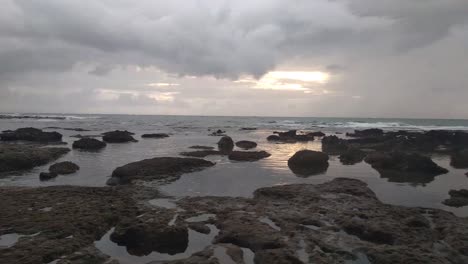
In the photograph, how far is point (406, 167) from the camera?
24.8 meters

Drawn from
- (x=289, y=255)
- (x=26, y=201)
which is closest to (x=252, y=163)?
(x=26, y=201)

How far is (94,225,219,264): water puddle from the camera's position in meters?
9.78

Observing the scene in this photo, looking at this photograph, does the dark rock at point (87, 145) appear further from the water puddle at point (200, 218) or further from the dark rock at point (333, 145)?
the water puddle at point (200, 218)

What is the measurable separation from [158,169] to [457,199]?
627 inches

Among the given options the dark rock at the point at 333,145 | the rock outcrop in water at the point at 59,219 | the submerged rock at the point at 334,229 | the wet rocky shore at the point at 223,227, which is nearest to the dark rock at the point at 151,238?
the wet rocky shore at the point at 223,227

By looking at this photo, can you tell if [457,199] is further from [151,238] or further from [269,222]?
[151,238]

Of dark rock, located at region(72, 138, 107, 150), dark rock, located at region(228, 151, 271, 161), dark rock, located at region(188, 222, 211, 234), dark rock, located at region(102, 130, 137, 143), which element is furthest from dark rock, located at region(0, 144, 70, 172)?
dark rock, located at region(102, 130, 137, 143)

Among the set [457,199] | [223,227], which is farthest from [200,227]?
[457,199]

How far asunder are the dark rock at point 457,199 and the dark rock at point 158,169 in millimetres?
13673

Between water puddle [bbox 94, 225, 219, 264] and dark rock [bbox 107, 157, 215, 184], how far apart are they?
9.42 m

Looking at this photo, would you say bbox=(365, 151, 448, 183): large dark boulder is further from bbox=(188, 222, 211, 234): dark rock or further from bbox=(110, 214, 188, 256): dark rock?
bbox=(110, 214, 188, 256): dark rock

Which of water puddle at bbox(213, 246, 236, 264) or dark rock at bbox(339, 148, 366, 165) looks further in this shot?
dark rock at bbox(339, 148, 366, 165)

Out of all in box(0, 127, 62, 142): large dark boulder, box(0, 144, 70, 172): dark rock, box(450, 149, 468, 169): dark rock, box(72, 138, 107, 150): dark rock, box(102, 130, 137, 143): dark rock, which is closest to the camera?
box(0, 144, 70, 172): dark rock

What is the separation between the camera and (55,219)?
40.8 feet
